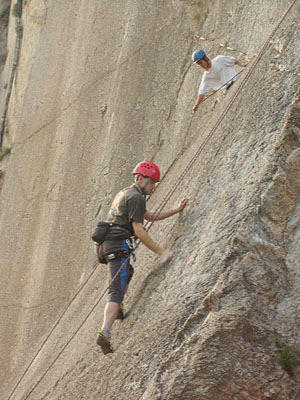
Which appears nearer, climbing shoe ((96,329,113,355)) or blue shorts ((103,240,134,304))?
climbing shoe ((96,329,113,355))

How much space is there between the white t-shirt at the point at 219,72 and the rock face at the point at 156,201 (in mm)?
277

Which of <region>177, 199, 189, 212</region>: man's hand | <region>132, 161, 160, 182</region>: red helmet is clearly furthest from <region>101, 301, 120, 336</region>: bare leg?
<region>132, 161, 160, 182</region>: red helmet

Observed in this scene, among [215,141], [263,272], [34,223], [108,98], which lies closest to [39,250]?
[34,223]

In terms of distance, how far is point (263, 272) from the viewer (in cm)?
504

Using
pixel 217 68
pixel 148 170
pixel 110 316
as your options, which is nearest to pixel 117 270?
pixel 110 316

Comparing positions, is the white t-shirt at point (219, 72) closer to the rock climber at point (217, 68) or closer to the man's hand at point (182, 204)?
the rock climber at point (217, 68)

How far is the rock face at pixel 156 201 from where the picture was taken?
494 cm

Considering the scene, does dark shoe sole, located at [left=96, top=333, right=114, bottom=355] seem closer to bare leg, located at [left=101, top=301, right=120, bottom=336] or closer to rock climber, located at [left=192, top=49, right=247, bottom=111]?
bare leg, located at [left=101, top=301, right=120, bottom=336]

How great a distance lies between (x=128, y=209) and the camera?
6617mm

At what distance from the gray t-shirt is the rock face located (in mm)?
448

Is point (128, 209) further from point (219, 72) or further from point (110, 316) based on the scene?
point (219, 72)

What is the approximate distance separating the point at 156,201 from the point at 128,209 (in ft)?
5.66

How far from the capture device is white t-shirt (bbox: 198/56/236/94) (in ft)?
28.0

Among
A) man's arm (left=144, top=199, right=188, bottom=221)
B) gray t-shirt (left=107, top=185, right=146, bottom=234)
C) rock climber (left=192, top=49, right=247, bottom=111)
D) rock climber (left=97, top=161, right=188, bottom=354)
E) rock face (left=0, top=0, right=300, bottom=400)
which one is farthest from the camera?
rock climber (left=192, top=49, right=247, bottom=111)
